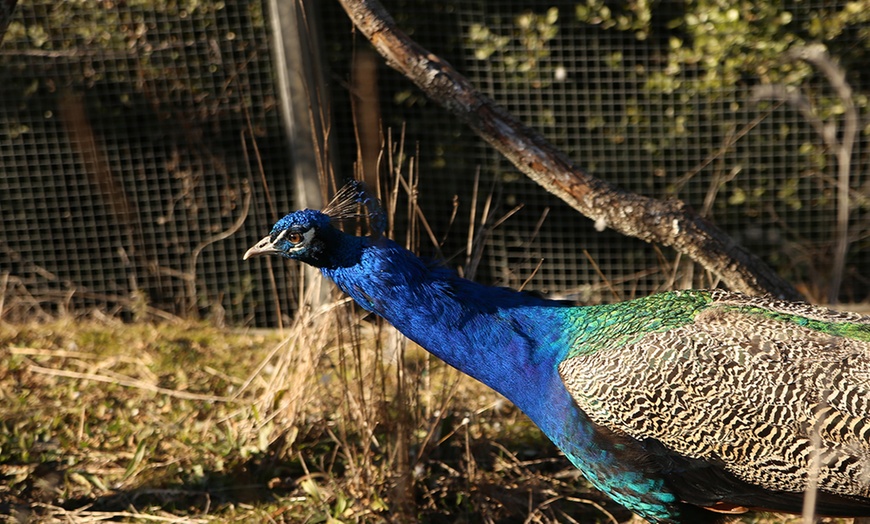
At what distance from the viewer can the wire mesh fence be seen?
4.55 metres

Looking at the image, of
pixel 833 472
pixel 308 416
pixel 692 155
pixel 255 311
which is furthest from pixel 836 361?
pixel 255 311

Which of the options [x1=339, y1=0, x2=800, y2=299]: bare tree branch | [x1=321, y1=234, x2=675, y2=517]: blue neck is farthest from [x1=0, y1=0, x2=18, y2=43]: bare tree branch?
[x1=321, y1=234, x2=675, y2=517]: blue neck

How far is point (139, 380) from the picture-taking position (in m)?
4.15

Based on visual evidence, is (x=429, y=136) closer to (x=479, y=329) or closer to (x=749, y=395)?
(x=479, y=329)

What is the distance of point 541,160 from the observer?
2.96 metres

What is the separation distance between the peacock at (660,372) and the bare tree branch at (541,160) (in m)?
0.43

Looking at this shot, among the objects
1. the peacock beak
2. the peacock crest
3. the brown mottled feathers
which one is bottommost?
the brown mottled feathers

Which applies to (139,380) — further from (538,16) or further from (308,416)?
(538,16)

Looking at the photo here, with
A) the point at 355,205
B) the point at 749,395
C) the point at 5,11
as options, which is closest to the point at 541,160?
the point at 355,205

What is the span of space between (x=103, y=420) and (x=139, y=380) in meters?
0.40

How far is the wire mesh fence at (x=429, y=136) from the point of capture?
4555 millimetres

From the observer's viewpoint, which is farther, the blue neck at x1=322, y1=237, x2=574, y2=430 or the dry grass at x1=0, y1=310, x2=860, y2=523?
the dry grass at x1=0, y1=310, x2=860, y2=523

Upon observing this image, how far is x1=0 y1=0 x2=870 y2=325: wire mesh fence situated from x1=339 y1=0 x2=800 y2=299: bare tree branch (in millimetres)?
1399

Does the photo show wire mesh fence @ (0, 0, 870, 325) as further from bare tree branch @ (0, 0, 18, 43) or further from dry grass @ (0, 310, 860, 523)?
bare tree branch @ (0, 0, 18, 43)
